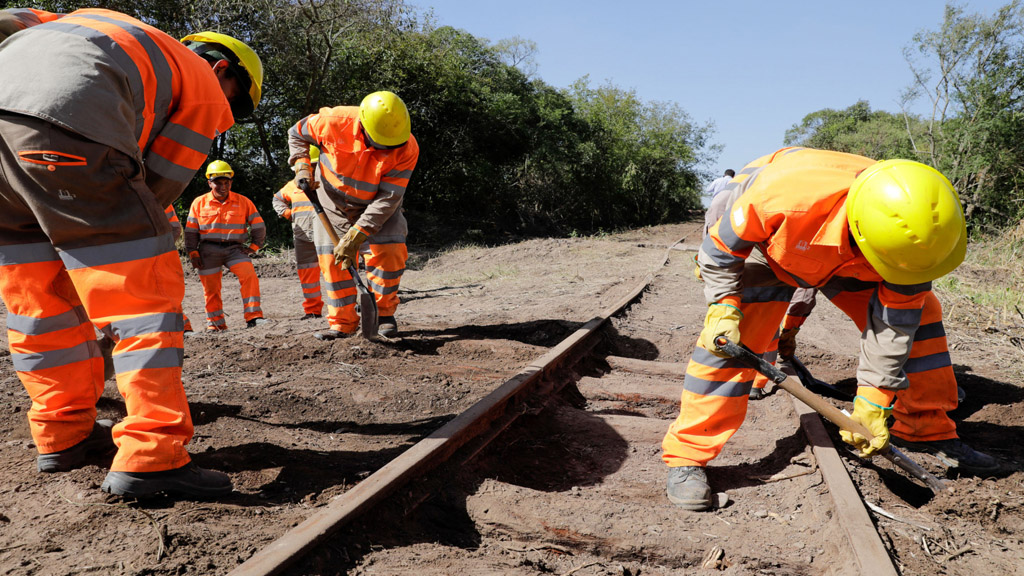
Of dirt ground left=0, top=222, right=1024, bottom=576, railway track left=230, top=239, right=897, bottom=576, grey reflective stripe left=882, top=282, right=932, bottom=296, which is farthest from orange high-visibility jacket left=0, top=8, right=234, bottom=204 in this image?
grey reflective stripe left=882, top=282, right=932, bottom=296

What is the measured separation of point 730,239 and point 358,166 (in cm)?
337

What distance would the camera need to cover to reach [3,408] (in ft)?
10.6

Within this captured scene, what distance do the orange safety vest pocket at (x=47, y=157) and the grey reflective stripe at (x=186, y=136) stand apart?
17.3 inches

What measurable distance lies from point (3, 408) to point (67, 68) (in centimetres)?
216

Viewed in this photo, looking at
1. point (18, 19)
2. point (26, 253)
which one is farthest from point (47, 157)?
point (18, 19)

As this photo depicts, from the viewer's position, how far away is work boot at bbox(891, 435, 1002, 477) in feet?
9.84

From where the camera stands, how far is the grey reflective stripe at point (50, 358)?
95.3 inches

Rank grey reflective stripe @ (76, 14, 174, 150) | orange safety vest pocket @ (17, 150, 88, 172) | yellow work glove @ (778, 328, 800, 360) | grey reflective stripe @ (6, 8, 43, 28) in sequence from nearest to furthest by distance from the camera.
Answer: orange safety vest pocket @ (17, 150, 88, 172)
grey reflective stripe @ (76, 14, 174, 150)
grey reflective stripe @ (6, 8, 43, 28)
yellow work glove @ (778, 328, 800, 360)

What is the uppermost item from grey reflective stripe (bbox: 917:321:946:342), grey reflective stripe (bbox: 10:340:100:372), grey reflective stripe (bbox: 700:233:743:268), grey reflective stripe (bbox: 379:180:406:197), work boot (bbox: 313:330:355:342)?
grey reflective stripe (bbox: 379:180:406:197)

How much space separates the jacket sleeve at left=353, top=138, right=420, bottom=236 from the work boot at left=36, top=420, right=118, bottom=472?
2.63m

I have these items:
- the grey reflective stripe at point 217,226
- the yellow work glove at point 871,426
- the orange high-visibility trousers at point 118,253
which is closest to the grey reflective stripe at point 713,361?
the yellow work glove at point 871,426

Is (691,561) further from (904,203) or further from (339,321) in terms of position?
(339,321)

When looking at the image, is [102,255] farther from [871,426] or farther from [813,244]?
[871,426]

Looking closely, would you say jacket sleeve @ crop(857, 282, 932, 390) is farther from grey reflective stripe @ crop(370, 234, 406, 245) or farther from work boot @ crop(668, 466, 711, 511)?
grey reflective stripe @ crop(370, 234, 406, 245)
